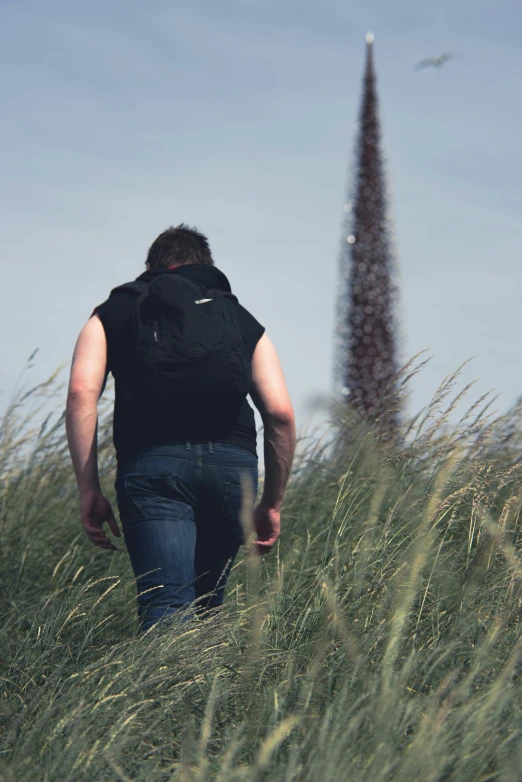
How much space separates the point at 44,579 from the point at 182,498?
159cm

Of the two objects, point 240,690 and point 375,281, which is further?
point 375,281

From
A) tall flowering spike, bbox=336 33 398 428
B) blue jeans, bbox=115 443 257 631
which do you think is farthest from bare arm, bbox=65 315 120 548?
tall flowering spike, bbox=336 33 398 428

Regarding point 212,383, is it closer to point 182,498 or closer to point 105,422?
point 182,498

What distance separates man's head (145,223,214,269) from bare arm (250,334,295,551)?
378 millimetres

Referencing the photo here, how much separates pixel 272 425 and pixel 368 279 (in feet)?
53.3

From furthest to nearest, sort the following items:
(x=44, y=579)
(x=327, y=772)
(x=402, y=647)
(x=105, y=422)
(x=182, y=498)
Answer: (x=105, y=422), (x=44, y=579), (x=182, y=498), (x=402, y=647), (x=327, y=772)

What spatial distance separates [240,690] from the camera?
89.8 inches

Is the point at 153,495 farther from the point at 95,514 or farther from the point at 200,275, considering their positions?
the point at 200,275

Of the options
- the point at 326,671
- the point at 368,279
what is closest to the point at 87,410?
the point at 326,671

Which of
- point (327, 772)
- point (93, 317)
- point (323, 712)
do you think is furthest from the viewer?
point (93, 317)

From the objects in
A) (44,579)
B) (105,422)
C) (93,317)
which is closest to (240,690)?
(93,317)

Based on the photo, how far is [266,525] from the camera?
122 inches

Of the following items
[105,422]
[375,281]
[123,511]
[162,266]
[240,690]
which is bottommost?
[240,690]

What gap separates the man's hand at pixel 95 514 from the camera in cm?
278
